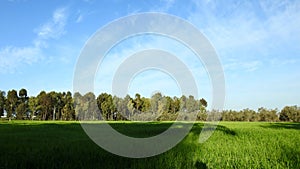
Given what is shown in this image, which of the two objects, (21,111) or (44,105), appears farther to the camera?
(21,111)

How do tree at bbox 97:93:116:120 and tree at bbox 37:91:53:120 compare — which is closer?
tree at bbox 97:93:116:120

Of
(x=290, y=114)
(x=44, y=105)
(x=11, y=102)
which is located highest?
(x=11, y=102)

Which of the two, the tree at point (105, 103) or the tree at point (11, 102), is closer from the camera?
the tree at point (105, 103)

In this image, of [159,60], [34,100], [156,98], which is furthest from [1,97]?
[159,60]

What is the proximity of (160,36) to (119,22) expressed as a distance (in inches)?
116

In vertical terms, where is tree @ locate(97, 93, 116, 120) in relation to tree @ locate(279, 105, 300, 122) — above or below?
above

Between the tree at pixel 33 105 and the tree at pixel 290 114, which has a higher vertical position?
the tree at pixel 33 105

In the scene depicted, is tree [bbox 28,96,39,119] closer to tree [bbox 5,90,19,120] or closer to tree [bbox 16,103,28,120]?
tree [bbox 16,103,28,120]

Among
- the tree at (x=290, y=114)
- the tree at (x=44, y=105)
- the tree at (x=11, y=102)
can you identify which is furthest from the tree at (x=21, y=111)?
the tree at (x=290, y=114)

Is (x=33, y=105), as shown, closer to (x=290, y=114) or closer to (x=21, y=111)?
(x=21, y=111)

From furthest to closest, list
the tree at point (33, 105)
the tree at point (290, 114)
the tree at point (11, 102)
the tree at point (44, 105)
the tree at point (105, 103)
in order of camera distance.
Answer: the tree at point (11, 102)
the tree at point (44, 105)
the tree at point (33, 105)
the tree at point (290, 114)
the tree at point (105, 103)

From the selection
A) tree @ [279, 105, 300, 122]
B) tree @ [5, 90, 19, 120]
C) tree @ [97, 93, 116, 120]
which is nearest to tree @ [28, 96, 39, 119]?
tree @ [5, 90, 19, 120]

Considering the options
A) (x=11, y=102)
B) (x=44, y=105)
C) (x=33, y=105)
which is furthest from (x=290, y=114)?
(x=11, y=102)

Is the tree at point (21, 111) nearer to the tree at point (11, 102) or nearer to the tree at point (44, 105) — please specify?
the tree at point (11, 102)
